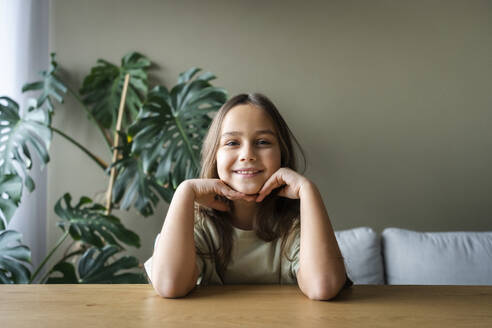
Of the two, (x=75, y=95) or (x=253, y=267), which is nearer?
(x=253, y=267)

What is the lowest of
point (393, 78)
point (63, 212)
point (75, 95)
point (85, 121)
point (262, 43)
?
point (63, 212)

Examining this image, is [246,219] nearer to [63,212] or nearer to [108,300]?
[108,300]

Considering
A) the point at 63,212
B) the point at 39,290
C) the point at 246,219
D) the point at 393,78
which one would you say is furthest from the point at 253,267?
the point at 393,78

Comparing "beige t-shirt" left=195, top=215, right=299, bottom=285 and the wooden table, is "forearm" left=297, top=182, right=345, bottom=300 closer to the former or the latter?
the wooden table

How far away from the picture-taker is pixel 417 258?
5.06 ft

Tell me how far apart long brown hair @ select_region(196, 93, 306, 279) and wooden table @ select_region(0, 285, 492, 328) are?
0.19 metres

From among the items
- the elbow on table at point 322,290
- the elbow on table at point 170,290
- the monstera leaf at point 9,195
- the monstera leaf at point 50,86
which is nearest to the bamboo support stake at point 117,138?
the monstera leaf at point 50,86

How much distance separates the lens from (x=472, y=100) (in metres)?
2.04

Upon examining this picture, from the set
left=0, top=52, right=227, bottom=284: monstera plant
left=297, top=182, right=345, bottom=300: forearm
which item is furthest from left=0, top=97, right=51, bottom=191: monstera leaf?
left=297, top=182, right=345, bottom=300: forearm

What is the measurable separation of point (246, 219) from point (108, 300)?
0.46 meters

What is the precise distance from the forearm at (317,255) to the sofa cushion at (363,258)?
760 millimetres

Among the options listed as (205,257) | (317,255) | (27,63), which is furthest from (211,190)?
(27,63)

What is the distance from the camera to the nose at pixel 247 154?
0.93 metres

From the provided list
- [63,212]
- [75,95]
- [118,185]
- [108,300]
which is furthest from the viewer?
[75,95]
